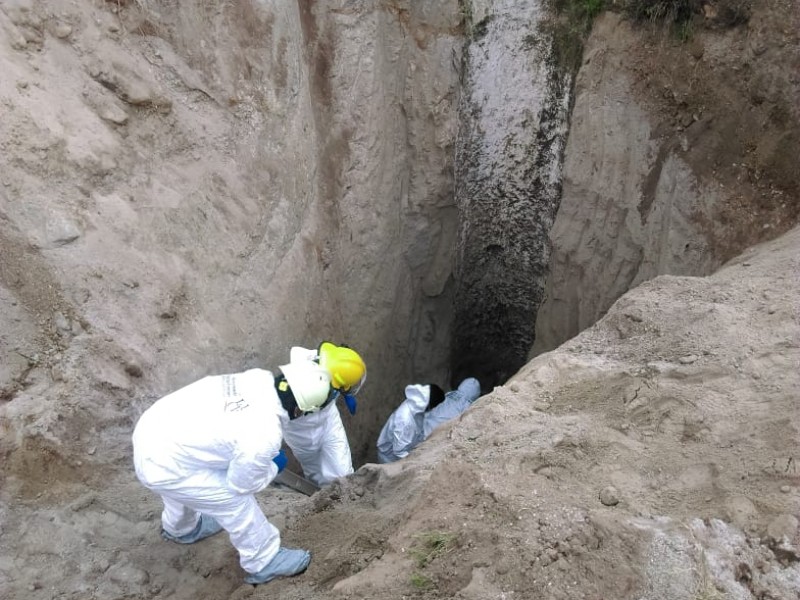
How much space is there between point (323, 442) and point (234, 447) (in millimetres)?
991

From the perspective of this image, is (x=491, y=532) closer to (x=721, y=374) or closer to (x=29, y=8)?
(x=721, y=374)

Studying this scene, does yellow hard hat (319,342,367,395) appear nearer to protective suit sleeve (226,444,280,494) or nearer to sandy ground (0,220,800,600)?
protective suit sleeve (226,444,280,494)

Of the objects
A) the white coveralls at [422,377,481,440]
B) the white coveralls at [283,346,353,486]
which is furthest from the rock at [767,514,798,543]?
the white coveralls at [422,377,481,440]

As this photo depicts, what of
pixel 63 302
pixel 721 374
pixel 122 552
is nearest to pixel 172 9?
pixel 63 302

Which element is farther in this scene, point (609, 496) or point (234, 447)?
point (234, 447)

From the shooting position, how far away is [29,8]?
351cm

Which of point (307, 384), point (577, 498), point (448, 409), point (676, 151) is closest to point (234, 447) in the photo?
point (307, 384)

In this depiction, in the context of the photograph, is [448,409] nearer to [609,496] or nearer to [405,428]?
[405,428]

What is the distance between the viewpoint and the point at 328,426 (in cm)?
355

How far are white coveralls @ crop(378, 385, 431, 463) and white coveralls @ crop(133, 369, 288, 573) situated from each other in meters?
1.80

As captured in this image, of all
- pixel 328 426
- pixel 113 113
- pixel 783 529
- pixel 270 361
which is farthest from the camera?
Answer: pixel 270 361

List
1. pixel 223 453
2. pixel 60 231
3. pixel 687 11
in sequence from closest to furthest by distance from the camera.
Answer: pixel 223 453 → pixel 60 231 → pixel 687 11

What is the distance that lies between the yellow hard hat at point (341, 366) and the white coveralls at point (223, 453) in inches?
11.1

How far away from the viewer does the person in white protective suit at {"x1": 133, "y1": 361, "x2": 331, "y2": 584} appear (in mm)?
2682
